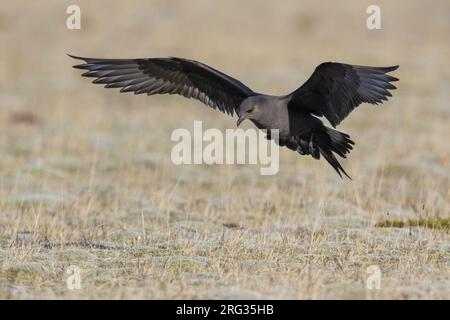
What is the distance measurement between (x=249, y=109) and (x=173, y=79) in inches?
58.9

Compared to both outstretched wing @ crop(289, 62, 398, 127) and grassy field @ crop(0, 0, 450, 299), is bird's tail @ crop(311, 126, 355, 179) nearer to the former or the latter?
outstretched wing @ crop(289, 62, 398, 127)

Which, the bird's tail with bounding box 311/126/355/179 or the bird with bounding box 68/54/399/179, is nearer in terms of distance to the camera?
the bird with bounding box 68/54/399/179

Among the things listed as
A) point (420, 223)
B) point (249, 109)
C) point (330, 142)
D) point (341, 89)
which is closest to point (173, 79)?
point (249, 109)

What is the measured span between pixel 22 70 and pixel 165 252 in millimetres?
15053

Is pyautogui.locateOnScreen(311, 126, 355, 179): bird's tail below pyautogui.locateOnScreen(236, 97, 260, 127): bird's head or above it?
below

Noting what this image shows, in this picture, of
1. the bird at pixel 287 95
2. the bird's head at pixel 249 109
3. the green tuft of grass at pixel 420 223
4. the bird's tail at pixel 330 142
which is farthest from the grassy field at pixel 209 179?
the bird's head at pixel 249 109

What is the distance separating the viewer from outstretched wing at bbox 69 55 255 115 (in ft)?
33.2

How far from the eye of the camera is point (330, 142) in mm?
10094

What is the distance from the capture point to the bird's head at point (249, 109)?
9.44 meters

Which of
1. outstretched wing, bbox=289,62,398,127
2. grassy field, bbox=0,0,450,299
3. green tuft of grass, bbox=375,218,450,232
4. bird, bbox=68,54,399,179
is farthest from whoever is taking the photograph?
green tuft of grass, bbox=375,218,450,232

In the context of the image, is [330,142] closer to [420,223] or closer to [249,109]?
[249,109]

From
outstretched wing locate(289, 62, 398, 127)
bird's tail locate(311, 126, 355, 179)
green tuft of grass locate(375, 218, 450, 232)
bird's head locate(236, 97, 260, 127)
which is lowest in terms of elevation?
green tuft of grass locate(375, 218, 450, 232)

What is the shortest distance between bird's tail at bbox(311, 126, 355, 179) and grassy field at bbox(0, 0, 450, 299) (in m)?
0.80

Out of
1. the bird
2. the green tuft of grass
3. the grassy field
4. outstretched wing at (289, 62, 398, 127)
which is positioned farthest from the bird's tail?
the green tuft of grass
